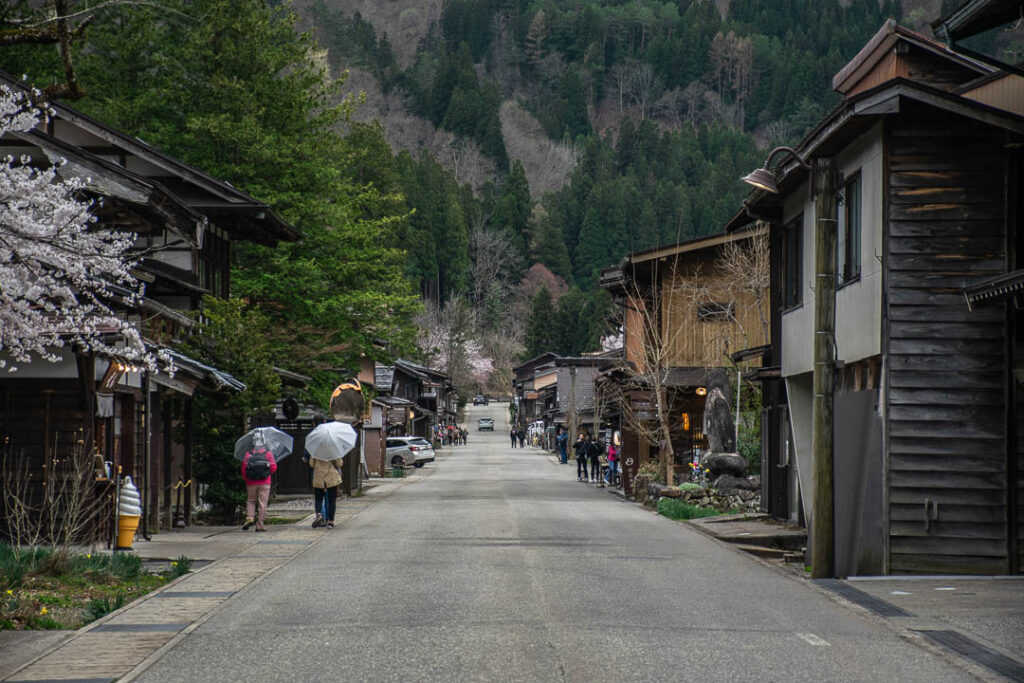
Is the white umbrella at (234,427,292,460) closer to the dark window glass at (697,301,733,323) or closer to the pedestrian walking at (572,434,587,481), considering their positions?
the dark window glass at (697,301,733,323)

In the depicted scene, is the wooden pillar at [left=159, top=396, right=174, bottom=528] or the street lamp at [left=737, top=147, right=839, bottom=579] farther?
the wooden pillar at [left=159, top=396, right=174, bottom=528]

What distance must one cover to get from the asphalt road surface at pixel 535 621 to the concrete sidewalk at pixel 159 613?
309 millimetres

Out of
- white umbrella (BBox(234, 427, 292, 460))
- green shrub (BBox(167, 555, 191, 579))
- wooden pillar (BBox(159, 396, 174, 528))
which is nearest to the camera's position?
green shrub (BBox(167, 555, 191, 579))

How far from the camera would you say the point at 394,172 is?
101 metres

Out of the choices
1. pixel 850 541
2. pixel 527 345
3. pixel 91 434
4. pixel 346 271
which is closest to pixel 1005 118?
pixel 850 541

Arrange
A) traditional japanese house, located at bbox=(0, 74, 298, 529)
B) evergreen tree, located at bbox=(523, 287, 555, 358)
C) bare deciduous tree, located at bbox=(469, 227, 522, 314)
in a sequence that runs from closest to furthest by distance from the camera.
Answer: traditional japanese house, located at bbox=(0, 74, 298, 529) < evergreen tree, located at bbox=(523, 287, 555, 358) < bare deciduous tree, located at bbox=(469, 227, 522, 314)

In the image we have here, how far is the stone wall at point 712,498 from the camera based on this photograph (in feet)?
94.7

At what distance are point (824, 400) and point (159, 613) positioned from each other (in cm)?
841

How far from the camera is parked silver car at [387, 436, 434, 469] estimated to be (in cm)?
6575

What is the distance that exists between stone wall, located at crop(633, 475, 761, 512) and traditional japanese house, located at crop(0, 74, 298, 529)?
11.9m

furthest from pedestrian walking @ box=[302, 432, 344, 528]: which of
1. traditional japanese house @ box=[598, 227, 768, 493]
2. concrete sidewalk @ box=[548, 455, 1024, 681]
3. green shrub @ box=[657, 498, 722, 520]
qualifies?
traditional japanese house @ box=[598, 227, 768, 493]

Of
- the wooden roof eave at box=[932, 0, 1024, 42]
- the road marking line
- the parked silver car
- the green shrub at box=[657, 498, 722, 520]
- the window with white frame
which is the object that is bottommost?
the parked silver car

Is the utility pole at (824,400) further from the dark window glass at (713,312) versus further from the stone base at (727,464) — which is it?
the dark window glass at (713,312)

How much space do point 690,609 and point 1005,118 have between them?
743 cm
